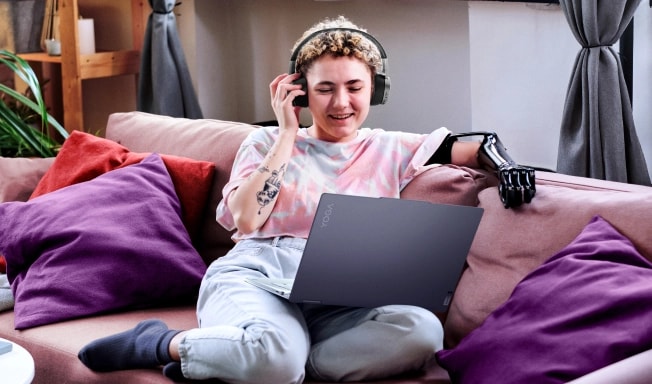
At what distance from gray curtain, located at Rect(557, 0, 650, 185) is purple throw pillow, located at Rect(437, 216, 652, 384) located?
0.76 m

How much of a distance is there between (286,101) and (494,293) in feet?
2.09

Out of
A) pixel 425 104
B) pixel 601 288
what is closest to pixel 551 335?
pixel 601 288

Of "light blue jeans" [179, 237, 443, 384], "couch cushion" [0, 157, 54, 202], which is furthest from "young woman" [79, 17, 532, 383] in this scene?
"couch cushion" [0, 157, 54, 202]

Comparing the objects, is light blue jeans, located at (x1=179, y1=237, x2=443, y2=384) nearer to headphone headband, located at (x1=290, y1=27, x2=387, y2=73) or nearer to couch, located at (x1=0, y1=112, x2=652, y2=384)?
couch, located at (x1=0, y1=112, x2=652, y2=384)

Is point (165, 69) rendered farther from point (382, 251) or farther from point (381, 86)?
point (382, 251)

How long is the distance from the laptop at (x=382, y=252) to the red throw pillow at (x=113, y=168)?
Answer: 586 millimetres

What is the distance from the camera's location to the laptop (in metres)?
1.80

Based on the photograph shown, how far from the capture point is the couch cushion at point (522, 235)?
1907mm

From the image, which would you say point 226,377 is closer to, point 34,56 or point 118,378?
point 118,378

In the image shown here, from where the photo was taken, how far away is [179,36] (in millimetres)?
4215

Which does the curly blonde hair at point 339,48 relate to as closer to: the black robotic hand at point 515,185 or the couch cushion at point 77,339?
the black robotic hand at point 515,185

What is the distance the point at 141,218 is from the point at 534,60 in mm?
1415

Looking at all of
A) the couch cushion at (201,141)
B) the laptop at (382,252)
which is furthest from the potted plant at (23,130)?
the laptop at (382,252)

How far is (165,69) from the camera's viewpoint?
3.90m
